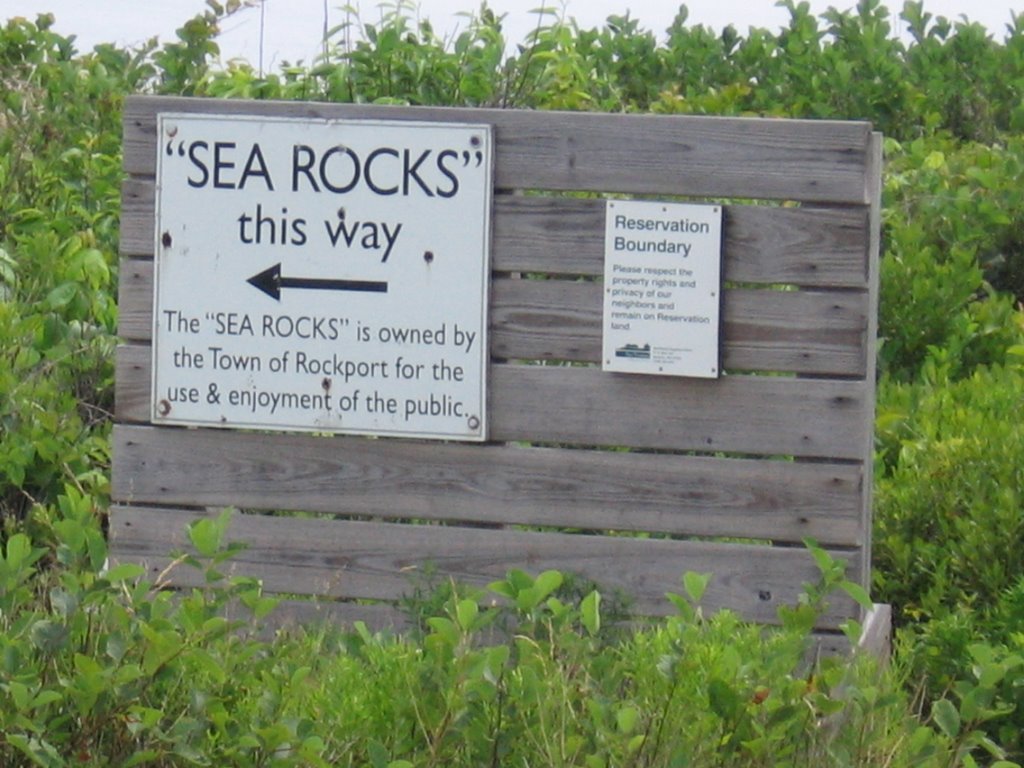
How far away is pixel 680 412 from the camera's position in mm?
4363

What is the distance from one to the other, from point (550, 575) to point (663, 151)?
1.44 meters

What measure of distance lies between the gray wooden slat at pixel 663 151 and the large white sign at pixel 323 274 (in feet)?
0.17

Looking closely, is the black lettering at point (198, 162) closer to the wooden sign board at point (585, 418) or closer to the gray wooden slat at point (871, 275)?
the wooden sign board at point (585, 418)

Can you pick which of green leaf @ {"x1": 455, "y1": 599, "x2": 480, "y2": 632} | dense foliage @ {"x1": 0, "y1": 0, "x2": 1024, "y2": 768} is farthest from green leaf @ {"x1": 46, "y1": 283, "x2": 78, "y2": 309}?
green leaf @ {"x1": 455, "y1": 599, "x2": 480, "y2": 632}

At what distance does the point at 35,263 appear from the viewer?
627 cm

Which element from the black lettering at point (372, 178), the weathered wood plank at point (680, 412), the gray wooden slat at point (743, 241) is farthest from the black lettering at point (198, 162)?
the weathered wood plank at point (680, 412)

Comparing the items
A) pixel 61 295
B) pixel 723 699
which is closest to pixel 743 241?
pixel 723 699

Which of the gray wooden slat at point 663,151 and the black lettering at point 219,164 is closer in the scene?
the gray wooden slat at point 663,151

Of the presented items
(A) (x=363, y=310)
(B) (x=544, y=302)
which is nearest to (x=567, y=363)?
(B) (x=544, y=302)

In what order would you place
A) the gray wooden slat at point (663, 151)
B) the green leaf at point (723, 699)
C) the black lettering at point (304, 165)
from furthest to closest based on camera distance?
the black lettering at point (304, 165)
the gray wooden slat at point (663, 151)
the green leaf at point (723, 699)

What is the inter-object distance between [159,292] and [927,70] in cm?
664

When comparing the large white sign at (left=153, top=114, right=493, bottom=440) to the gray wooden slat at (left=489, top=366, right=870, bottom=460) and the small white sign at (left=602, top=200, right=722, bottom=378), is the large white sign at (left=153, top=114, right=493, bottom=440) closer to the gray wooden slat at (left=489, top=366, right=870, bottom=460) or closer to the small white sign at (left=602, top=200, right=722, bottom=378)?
the gray wooden slat at (left=489, top=366, right=870, bottom=460)

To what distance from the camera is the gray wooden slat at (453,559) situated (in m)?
4.38

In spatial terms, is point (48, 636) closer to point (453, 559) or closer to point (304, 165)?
point (453, 559)
